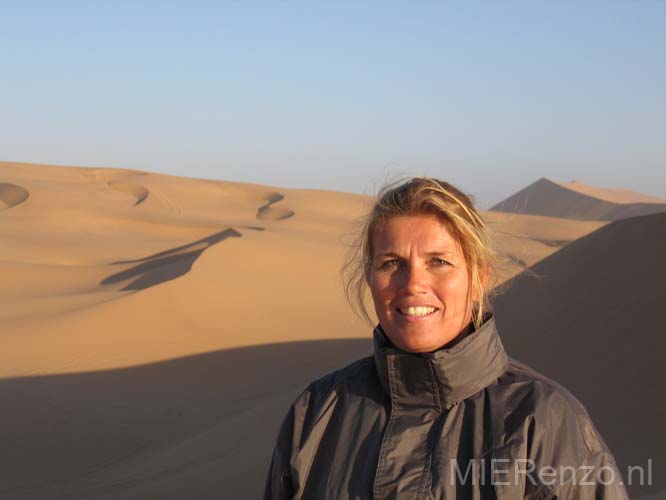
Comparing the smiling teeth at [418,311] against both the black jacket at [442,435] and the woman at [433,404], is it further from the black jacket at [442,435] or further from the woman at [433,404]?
the black jacket at [442,435]

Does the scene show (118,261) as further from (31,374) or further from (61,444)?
(61,444)

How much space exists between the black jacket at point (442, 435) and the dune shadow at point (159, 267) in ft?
34.8

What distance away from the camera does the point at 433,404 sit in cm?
189

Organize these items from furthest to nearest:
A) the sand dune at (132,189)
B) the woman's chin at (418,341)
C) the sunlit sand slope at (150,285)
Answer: the sand dune at (132,189)
the sunlit sand slope at (150,285)
the woman's chin at (418,341)

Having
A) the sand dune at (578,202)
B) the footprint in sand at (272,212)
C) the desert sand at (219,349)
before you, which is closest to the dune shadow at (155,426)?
the desert sand at (219,349)

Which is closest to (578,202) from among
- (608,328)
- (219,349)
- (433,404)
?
(219,349)

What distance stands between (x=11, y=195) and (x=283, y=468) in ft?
100

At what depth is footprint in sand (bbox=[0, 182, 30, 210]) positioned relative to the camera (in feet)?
94.8

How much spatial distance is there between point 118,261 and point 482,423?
58.1 ft

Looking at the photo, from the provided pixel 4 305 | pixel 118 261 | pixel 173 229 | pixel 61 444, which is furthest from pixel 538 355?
pixel 173 229

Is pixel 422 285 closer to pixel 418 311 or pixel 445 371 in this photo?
pixel 418 311

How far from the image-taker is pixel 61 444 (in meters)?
6.73

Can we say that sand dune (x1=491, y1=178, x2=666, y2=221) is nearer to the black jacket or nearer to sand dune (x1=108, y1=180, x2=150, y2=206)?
sand dune (x1=108, y1=180, x2=150, y2=206)

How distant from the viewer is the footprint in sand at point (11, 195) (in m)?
28.9
